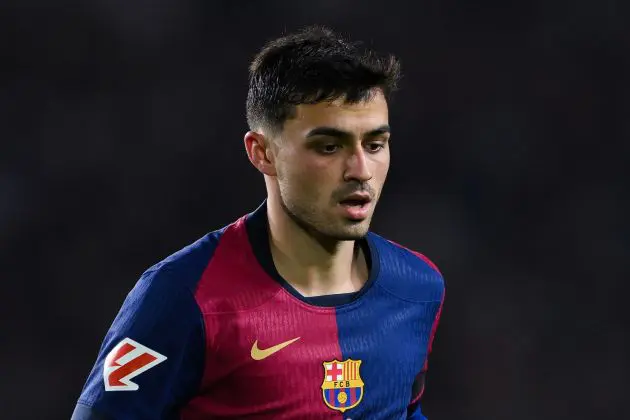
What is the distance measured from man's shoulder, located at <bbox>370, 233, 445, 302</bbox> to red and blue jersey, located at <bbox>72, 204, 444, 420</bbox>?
0.7 inches

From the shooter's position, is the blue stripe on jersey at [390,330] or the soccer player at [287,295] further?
the blue stripe on jersey at [390,330]

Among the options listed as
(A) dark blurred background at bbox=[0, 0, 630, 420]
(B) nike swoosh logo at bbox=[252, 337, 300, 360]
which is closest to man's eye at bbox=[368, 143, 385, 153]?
(B) nike swoosh logo at bbox=[252, 337, 300, 360]

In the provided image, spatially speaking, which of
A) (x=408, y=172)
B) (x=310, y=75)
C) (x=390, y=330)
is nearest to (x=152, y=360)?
(x=390, y=330)

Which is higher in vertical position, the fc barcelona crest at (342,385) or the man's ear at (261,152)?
the man's ear at (261,152)

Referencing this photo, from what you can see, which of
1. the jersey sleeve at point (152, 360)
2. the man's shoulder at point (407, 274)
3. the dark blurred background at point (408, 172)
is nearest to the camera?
the jersey sleeve at point (152, 360)

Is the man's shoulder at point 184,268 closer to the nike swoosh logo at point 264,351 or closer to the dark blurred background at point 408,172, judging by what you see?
the nike swoosh logo at point 264,351

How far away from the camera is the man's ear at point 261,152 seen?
2.31 meters

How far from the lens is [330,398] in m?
2.31

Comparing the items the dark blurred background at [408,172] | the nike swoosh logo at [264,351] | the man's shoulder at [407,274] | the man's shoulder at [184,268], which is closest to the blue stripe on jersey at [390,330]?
the man's shoulder at [407,274]

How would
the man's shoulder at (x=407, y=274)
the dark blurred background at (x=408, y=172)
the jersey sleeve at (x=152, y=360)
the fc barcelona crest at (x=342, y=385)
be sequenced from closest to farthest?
the jersey sleeve at (x=152, y=360) < the fc barcelona crest at (x=342, y=385) < the man's shoulder at (x=407, y=274) < the dark blurred background at (x=408, y=172)

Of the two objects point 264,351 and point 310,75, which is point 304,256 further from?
point 310,75

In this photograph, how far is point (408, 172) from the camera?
4727 mm

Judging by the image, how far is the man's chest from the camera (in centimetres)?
223

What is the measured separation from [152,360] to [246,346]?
0.70 ft
